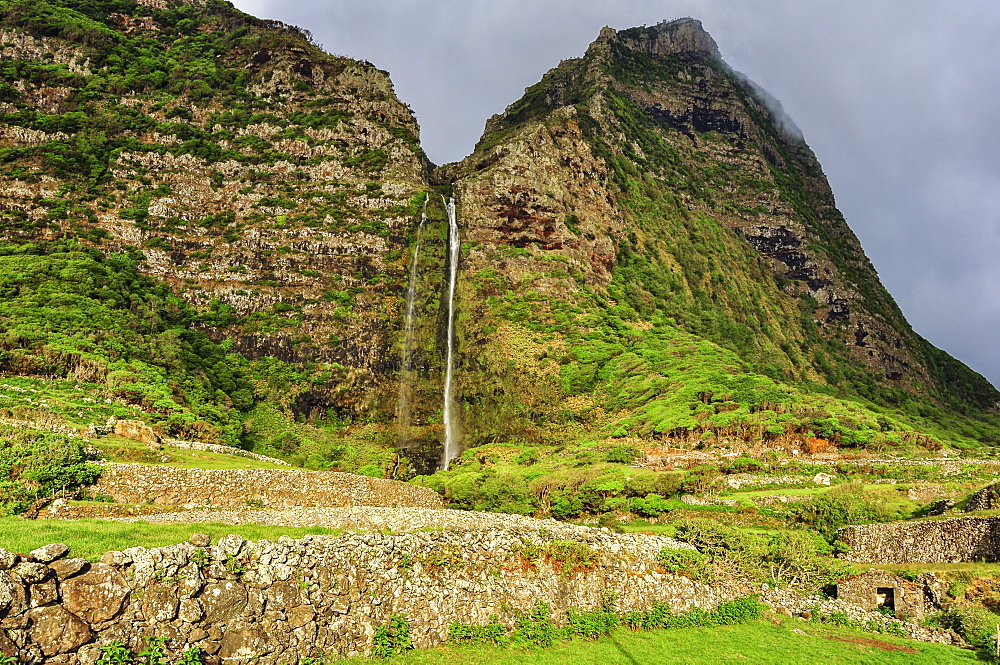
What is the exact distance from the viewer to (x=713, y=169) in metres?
139

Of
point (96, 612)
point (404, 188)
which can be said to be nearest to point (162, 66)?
point (404, 188)

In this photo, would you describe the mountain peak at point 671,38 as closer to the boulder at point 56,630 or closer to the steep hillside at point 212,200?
the steep hillside at point 212,200

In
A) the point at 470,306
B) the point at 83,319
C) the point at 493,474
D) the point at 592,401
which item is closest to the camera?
the point at 493,474

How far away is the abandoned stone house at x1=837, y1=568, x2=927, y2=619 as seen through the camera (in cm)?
1933

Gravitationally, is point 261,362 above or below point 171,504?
above

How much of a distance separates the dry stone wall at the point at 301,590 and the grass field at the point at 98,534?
676 millimetres

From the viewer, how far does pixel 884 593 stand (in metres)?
20.3

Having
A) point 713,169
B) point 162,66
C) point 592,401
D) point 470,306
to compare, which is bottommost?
point 592,401

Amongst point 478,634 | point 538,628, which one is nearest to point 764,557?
point 538,628

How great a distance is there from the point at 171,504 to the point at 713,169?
141044 mm

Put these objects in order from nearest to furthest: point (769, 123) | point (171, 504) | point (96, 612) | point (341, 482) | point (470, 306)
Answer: point (96, 612) → point (171, 504) → point (341, 482) → point (470, 306) → point (769, 123)

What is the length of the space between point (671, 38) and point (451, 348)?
481 feet

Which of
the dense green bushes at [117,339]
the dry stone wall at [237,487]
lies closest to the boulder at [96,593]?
the dry stone wall at [237,487]

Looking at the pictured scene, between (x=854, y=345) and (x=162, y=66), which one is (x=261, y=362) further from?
(x=854, y=345)
